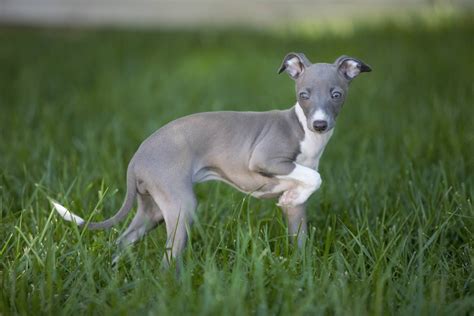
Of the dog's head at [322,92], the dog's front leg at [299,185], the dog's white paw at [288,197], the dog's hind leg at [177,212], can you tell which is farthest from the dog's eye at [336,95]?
the dog's hind leg at [177,212]

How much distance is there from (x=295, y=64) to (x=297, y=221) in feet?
2.45

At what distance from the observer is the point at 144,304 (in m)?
2.96

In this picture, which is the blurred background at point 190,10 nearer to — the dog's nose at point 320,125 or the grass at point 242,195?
the grass at point 242,195

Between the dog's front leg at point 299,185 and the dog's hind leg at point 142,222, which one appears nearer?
the dog's front leg at point 299,185

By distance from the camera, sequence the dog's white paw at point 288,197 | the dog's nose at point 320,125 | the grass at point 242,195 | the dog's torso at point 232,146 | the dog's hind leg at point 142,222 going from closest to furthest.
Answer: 1. the grass at point 242,195
2. the dog's nose at point 320,125
3. the dog's torso at point 232,146
4. the dog's white paw at point 288,197
5. the dog's hind leg at point 142,222

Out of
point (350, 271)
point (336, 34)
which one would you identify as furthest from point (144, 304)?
point (336, 34)

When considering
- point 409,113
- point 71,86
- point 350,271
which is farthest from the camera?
point 71,86

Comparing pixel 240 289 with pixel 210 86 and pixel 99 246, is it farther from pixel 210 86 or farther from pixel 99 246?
pixel 210 86

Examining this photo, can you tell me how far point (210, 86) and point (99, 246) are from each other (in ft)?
17.2

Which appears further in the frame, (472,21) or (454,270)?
(472,21)

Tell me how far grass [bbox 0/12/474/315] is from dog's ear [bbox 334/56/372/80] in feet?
2.41

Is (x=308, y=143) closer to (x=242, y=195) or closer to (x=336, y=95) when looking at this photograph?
(x=336, y=95)

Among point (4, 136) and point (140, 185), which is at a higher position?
point (140, 185)

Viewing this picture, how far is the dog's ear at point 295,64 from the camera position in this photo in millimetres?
3498
